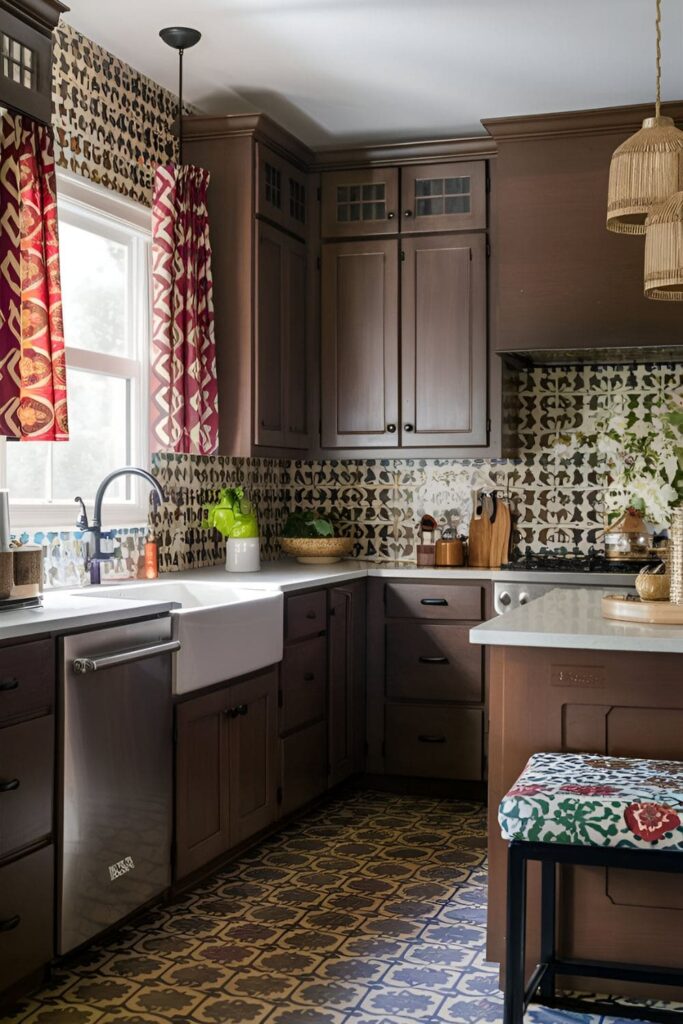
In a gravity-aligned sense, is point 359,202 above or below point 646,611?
above

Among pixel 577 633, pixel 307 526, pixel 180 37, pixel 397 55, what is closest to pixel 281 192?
pixel 397 55

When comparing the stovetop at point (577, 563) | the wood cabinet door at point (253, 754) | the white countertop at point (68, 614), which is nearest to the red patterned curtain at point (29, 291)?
the white countertop at point (68, 614)

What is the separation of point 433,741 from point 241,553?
111 centimetres

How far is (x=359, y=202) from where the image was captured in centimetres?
510

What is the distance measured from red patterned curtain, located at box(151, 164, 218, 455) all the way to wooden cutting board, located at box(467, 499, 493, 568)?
55.3 inches

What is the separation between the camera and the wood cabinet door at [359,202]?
5055 millimetres

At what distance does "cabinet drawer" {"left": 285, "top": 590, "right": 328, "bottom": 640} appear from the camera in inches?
163

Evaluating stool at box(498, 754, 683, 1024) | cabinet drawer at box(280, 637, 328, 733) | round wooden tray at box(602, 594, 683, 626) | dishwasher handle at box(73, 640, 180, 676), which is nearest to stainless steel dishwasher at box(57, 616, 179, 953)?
dishwasher handle at box(73, 640, 180, 676)

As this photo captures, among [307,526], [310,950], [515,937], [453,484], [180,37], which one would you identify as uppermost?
[180,37]

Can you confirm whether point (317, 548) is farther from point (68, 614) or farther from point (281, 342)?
point (68, 614)

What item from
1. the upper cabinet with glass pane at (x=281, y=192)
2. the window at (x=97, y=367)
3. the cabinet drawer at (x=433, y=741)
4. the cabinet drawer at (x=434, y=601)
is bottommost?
the cabinet drawer at (x=433, y=741)

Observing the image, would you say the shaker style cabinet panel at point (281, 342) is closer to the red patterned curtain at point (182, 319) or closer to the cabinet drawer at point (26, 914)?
the red patterned curtain at point (182, 319)

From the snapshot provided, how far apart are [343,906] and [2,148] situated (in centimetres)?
233

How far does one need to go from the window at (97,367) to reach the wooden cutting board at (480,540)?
1.58 metres
